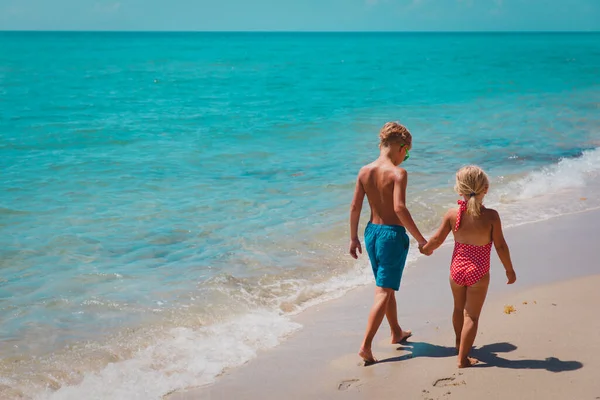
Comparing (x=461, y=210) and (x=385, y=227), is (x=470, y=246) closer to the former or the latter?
(x=461, y=210)

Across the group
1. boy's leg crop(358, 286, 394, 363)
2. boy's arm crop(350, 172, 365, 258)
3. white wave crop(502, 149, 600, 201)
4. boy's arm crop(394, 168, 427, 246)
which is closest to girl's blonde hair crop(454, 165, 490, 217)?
boy's arm crop(394, 168, 427, 246)

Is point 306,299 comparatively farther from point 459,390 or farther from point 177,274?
point 459,390

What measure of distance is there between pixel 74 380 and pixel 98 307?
144 centimetres

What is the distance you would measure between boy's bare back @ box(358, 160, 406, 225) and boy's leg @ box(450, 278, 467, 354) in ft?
1.87

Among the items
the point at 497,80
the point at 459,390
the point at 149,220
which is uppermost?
the point at 497,80

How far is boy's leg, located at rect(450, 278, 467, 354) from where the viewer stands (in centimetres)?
448

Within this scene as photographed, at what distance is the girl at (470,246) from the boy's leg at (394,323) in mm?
550

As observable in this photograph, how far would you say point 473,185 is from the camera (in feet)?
13.9


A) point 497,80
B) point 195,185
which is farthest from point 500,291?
point 497,80

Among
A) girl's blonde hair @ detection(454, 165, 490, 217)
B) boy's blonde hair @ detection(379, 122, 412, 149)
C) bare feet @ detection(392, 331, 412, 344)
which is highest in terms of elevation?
boy's blonde hair @ detection(379, 122, 412, 149)

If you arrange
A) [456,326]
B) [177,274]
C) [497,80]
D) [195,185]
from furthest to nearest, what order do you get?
[497,80]
[195,185]
[177,274]
[456,326]

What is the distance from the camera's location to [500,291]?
593cm

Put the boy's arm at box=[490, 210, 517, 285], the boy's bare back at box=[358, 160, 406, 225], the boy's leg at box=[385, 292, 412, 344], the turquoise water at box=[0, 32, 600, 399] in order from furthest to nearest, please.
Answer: the turquoise water at box=[0, 32, 600, 399]
the boy's leg at box=[385, 292, 412, 344]
the boy's bare back at box=[358, 160, 406, 225]
the boy's arm at box=[490, 210, 517, 285]

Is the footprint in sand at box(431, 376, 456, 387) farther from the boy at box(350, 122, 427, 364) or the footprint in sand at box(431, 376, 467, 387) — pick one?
the boy at box(350, 122, 427, 364)
